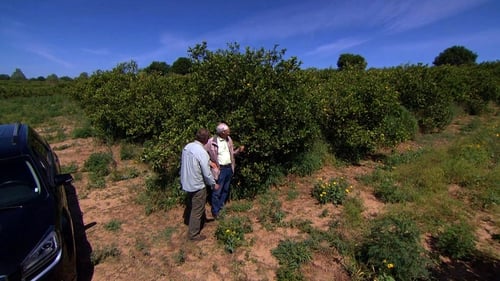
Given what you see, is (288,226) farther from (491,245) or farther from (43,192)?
→ (43,192)

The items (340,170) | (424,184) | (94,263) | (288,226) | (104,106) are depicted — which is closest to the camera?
(94,263)

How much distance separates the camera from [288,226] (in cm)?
430

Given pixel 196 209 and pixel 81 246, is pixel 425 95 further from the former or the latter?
pixel 81 246

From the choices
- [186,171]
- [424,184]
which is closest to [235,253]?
[186,171]

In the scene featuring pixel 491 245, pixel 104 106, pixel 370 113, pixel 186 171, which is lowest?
pixel 491 245

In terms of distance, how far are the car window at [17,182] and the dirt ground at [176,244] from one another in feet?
4.01

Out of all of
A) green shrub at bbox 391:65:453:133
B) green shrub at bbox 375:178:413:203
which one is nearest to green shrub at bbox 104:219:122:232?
green shrub at bbox 375:178:413:203

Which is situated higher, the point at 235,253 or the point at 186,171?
the point at 186,171

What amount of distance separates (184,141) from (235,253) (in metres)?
2.12

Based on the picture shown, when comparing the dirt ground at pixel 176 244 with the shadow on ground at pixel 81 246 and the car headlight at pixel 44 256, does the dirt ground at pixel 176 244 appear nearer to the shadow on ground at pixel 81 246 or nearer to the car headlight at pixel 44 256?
the shadow on ground at pixel 81 246

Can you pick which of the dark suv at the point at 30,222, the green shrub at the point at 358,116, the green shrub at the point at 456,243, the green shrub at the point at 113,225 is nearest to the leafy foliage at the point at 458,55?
the green shrub at the point at 358,116

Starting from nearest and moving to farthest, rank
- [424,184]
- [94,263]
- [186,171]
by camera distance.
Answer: [94,263], [186,171], [424,184]

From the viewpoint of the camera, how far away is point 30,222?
2682 mm

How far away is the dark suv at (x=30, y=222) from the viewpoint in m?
2.39
